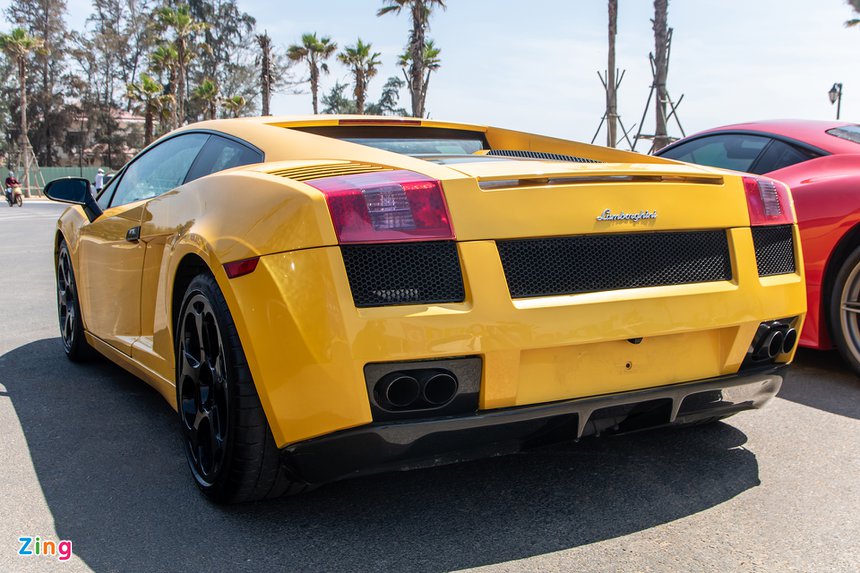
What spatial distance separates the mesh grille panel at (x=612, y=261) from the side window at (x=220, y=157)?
114 cm

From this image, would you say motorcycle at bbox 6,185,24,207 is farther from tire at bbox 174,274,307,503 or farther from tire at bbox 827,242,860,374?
tire at bbox 827,242,860,374

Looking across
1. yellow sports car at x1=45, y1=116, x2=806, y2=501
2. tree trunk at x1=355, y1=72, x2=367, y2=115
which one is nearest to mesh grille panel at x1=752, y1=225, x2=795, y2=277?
yellow sports car at x1=45, y1=116, x2=806, y2=501

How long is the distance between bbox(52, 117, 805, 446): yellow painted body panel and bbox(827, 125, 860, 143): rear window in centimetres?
227

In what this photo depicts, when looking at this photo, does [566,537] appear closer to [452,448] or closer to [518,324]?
[452,448]

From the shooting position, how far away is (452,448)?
2.21 metres

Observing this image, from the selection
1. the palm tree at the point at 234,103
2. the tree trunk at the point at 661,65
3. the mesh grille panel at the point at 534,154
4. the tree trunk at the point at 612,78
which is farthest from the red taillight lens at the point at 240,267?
the palm tree at the point at 234,103

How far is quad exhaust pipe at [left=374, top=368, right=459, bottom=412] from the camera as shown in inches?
82.0

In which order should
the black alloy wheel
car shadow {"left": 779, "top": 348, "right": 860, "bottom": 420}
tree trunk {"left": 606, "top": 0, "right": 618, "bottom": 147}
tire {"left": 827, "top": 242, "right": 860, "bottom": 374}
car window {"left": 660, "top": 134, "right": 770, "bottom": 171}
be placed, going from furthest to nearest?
tree trunk {"left": 606, "top": 0, "right": 618, "bottom": 147} < car window {"left": 660, "top": 134, "right": 770, "bottom": 171} < tire {"left": 827, "top": 242, "right": 860, "bottom": 374} < car shadow {"left": 779, "top": 348, "right": 860, "bottom": 420} < the black alloy wheel

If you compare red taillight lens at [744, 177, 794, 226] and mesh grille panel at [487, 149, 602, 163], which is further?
mesh grille panel at [487, 149, 602, 163]

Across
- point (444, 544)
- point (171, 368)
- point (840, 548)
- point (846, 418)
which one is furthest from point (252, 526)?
point (846, 418)

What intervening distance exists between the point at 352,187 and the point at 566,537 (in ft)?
4.01

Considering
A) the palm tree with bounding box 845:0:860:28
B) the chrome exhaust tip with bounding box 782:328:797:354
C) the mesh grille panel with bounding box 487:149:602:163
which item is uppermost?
the palm tree with bounding box 845:0:860:28

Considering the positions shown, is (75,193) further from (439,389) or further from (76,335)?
(439,389)

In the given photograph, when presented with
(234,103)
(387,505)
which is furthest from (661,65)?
(234,103)
